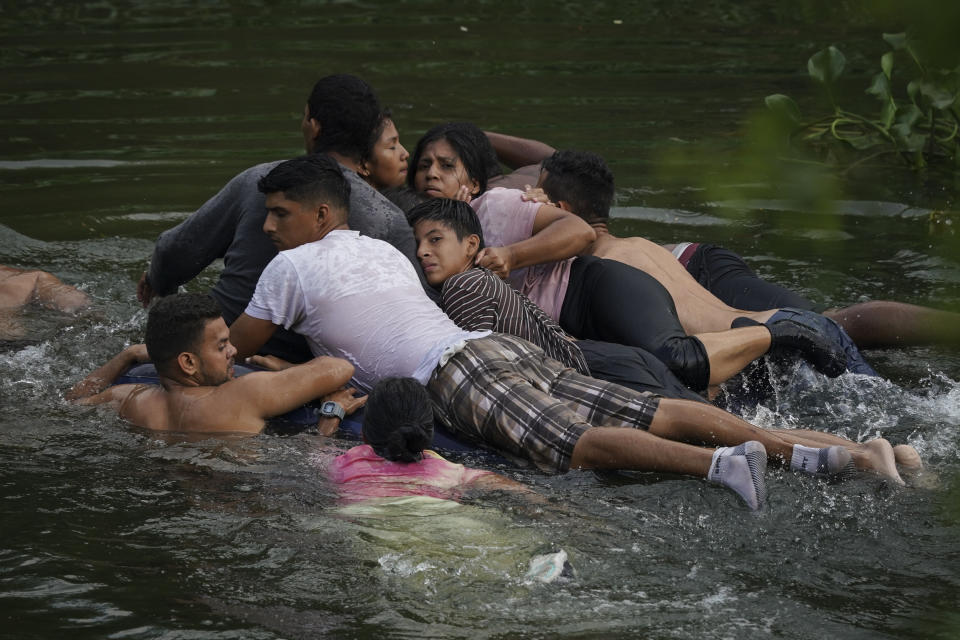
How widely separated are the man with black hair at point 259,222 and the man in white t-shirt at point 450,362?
1.17ft

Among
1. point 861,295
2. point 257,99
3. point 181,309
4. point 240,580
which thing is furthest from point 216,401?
point 257,99

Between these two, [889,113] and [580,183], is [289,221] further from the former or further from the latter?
[889,113]

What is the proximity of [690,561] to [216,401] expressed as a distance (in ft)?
7.28

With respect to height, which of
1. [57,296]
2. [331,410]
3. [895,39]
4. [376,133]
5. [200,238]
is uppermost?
[895,39]

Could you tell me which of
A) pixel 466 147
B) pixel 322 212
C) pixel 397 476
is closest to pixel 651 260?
pixel 466 147

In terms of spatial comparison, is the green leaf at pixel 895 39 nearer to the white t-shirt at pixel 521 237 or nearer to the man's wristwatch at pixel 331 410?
the white t-shirt at pixel 521 237

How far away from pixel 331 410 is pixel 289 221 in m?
1.01

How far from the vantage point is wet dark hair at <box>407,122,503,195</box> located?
22.6 ft

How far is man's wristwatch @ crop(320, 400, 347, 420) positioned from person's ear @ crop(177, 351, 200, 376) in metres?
0.58

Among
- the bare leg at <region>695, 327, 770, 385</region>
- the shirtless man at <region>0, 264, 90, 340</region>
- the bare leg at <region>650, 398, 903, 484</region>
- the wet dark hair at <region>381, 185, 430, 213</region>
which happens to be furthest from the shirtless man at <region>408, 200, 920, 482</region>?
the shirtless man at <region>0, 264, 90, 340</region>

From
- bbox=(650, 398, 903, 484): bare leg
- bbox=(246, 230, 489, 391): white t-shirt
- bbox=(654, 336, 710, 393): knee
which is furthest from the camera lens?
bbox=(654, 336, 710, 393): knee

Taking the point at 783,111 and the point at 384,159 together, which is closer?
the point at 783,111

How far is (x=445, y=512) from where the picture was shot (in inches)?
167

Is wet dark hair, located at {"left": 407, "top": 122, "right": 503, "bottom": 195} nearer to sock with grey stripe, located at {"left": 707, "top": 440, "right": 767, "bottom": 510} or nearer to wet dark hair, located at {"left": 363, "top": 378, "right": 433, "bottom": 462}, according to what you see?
wet dark hair, located at {"left": 363, "top": 378, "right": 433, "bottom": 462}
